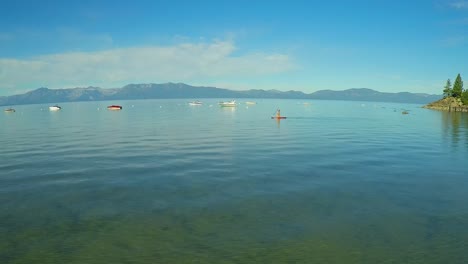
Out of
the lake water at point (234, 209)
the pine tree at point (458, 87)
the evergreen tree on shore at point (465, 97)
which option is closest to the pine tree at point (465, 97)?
the evergreen tree on shore at point (465, 97)

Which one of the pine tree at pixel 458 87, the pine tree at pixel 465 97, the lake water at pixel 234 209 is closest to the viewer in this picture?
the lake water at pixel 234 209

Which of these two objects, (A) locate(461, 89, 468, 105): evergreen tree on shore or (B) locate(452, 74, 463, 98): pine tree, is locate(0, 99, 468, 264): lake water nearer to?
(A) locate(461, 89, 468, 105): evergreen tree on shore

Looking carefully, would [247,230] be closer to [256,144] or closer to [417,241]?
[417,241]

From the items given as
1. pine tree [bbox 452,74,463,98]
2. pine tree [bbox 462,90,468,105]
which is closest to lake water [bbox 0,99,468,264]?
pine tree [bbox 462,90,468,105]

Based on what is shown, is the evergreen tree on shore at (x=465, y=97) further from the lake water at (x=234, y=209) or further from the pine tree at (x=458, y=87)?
the lake water at (x=234, y=209)

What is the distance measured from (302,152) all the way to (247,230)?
27480mm

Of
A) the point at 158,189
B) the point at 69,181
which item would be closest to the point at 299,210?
the point at 158,189

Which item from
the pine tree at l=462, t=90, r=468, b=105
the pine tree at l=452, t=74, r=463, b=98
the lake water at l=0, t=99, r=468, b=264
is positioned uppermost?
the pine tree at l=452, t=74, r=463, b=98

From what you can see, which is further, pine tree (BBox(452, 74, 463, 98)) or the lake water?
pine tree (BBox(452, 74, 463, 98))

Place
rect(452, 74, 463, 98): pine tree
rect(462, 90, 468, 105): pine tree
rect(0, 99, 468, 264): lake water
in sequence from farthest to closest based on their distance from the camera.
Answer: rect(452, 74, 463, 98): pine tree < rect(462, 90, 468, 105): pine tree < rect(0, 99, 468, 264): lake water

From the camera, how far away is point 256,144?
51.7m

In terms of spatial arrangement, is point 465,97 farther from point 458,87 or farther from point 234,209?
point 234,209

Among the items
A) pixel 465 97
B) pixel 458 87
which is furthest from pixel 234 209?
pixel 458 87

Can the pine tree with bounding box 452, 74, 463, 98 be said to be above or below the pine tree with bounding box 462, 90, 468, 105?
above
